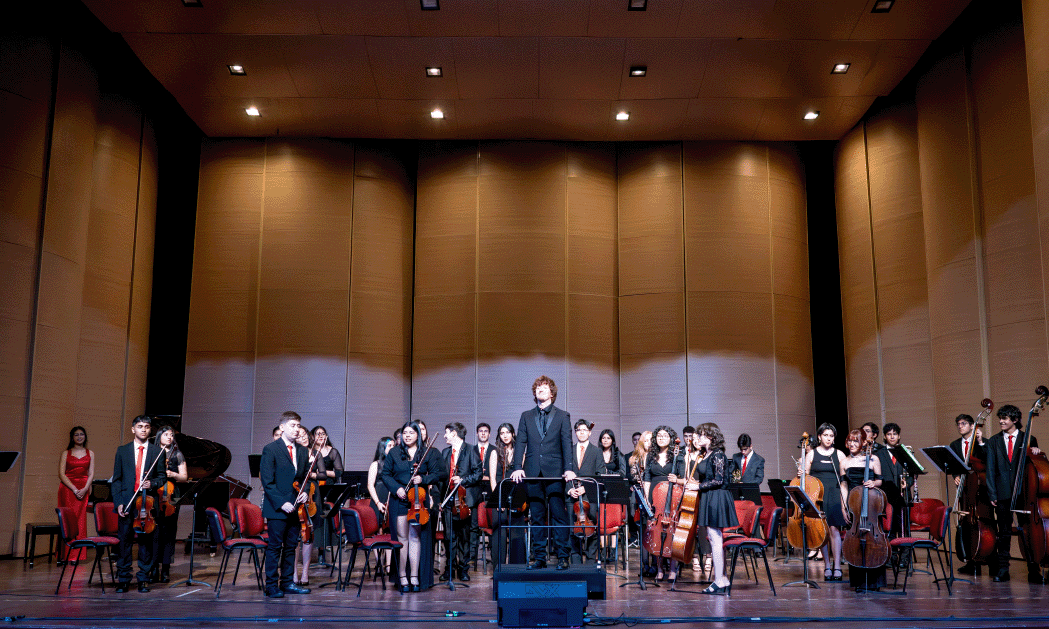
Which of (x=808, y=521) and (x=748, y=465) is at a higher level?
(x=748, y=465)

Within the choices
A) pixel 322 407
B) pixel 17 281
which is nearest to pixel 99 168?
pixel 17 281

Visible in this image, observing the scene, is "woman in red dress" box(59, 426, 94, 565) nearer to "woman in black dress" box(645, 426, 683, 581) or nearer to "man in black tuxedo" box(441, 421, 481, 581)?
"man in black tuxedo" box(441, 421, 481, 581)

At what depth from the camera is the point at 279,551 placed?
7.45 metres

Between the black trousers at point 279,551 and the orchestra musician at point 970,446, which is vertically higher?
the orchestra musician at point 970,446

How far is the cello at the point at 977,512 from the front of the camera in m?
8.27

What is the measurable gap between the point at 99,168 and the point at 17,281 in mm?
2653

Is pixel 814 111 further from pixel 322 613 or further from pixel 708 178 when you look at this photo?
pixel 322 613

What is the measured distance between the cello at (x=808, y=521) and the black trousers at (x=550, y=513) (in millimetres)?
2812

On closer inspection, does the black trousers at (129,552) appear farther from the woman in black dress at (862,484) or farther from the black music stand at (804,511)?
the woman in black dress at (862,484)

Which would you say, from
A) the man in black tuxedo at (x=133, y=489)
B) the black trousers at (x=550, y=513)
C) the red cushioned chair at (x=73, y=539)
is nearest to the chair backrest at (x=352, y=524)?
the black trousers at (x=550, y=513)

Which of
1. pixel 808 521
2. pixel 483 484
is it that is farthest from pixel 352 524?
pixel 808 521

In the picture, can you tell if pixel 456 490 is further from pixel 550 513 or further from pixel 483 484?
pixel 550 513

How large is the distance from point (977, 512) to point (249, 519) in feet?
23.4

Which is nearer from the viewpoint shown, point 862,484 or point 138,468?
point 862,484
